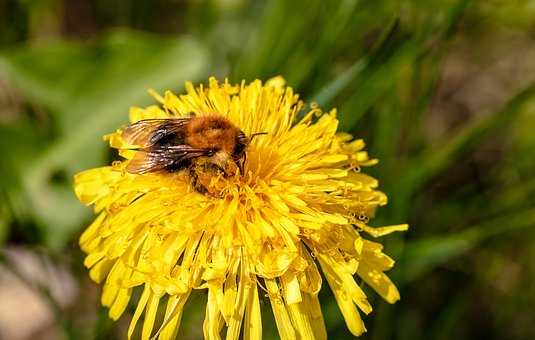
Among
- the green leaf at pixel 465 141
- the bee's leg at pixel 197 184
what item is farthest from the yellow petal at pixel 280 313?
the green leaf at pixel 465 141

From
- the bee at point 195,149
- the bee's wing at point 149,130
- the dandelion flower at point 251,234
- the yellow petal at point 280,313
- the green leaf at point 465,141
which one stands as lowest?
the green leaf at point 465,141

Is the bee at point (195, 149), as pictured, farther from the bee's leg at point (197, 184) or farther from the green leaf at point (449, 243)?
the green leaf at point (449, 243)

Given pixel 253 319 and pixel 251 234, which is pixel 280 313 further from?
pixel 251 234

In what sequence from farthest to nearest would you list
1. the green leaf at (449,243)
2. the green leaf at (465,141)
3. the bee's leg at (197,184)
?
the green leaf at (465,141) → the green leaf at (449,243) → the bee's leg at (197,184)

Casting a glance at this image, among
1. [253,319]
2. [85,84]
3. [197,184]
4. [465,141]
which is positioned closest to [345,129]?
[465,141]

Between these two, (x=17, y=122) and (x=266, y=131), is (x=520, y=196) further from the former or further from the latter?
(x=17, y=122)

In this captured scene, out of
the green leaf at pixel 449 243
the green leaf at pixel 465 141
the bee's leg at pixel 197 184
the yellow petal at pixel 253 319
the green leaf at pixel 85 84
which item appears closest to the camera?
the yellow petal at pixel 253 319
